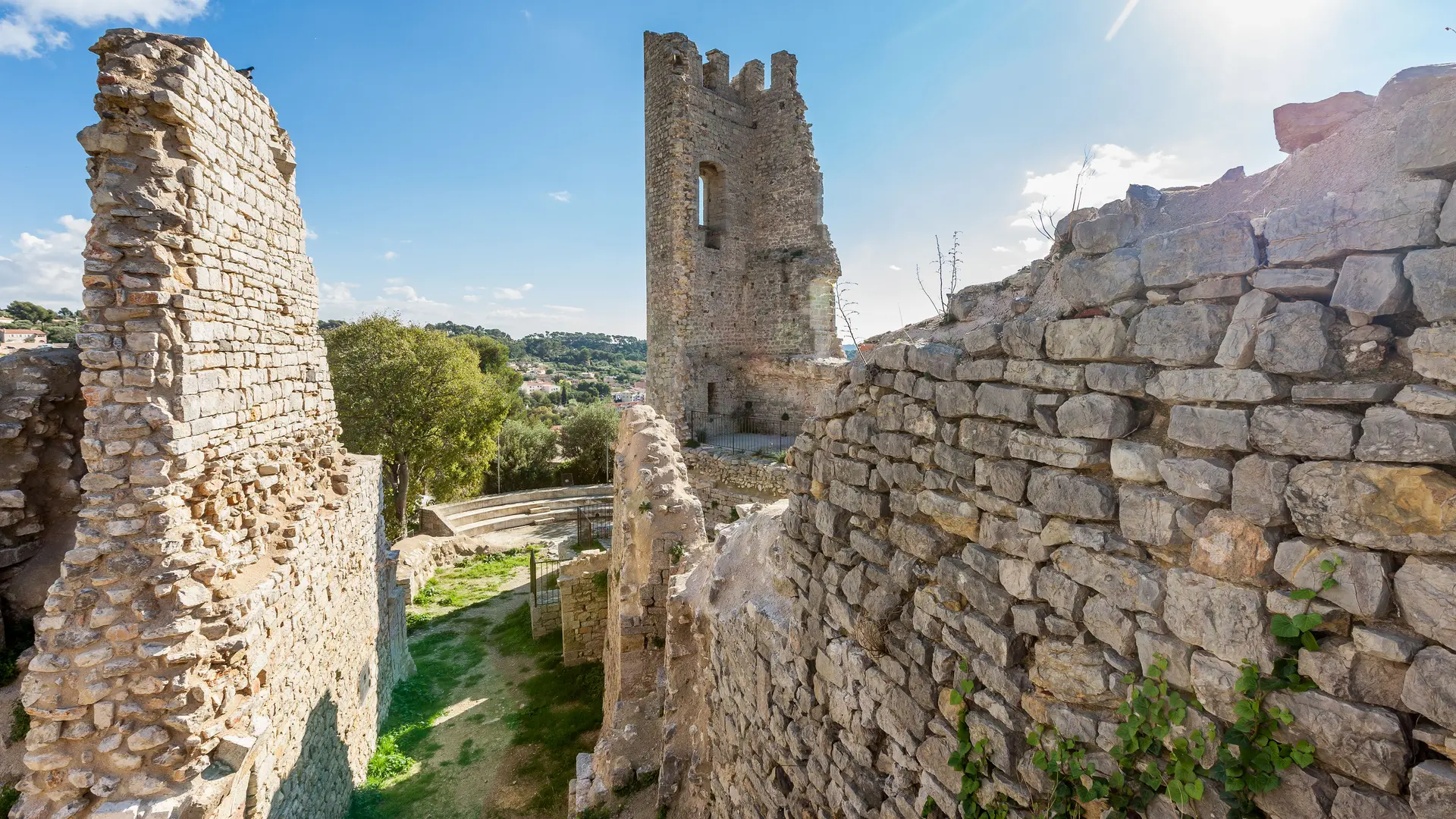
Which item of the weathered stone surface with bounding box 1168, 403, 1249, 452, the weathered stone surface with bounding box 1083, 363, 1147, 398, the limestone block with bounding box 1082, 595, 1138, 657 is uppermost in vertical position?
the weathered stone surface with bounding box 1083, 363, 1147, 398

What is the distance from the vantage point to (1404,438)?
146cm

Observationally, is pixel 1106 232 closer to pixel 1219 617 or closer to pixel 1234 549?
pixel 1234 549

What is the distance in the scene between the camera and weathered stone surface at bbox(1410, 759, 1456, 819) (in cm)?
140

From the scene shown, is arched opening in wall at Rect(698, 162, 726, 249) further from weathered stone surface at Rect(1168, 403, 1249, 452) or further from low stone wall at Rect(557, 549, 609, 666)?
weathered stone surface at Rect(1168, 403, 1249, 452)

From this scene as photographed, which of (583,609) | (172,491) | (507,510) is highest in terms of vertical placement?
(172,491)

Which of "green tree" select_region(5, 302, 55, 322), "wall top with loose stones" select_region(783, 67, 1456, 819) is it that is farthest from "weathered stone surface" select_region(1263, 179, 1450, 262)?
"green tree" select_region(5, 302, 55, 322)

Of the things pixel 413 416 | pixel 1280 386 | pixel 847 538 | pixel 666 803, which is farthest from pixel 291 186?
pixel 413 416

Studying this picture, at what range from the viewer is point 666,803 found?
5.60 meters

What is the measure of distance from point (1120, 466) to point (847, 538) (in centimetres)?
178

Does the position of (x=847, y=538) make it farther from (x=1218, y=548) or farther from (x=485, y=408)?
(x=485, y=408)

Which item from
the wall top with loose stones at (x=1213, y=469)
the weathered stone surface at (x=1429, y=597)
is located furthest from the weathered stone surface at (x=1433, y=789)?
the weathered stone surface at (x=1429, y=597)

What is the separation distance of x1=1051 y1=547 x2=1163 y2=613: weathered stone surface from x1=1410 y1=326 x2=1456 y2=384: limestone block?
864 mm

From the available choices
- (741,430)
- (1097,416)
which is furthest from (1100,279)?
(741,430)

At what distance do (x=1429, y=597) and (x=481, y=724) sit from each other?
1143cm
